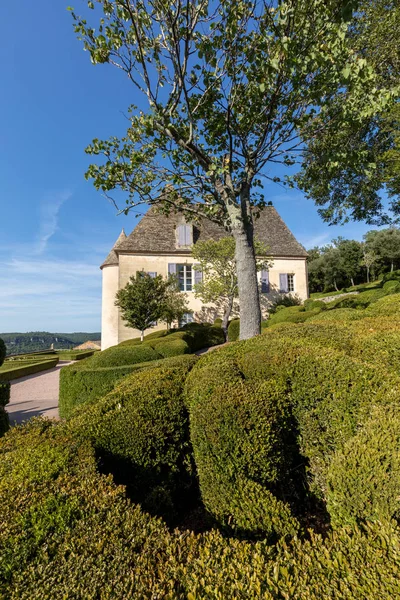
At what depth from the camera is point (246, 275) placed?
5980mm

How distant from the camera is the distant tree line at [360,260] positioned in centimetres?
3462

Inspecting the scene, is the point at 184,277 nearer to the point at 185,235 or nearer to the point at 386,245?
the point at 185,235

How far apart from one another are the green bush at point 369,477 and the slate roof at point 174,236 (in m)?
18.9

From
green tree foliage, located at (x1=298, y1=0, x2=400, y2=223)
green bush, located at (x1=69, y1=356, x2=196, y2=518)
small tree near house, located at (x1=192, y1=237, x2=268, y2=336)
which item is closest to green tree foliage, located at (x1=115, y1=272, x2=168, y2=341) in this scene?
small tree near house, located at (x1=192, y1=237, x2=268, y2=336)

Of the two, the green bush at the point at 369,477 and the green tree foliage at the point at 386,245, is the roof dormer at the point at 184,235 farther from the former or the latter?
the green tree foliage at the point at 386,245

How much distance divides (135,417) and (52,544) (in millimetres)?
1488

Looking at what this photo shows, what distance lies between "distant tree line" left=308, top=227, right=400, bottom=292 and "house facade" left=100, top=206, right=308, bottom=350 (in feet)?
50.5

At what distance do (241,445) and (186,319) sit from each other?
19061 millimetres

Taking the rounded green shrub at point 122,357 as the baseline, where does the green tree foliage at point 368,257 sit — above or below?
above

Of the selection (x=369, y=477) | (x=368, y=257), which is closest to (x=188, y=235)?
(x=369, y=477)

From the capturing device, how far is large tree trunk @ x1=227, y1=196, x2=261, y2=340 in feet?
19.6

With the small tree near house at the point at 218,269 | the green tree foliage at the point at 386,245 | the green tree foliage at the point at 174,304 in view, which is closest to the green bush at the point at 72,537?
the green tree foliage at the point at 174,304

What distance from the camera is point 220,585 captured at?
1.17 meters

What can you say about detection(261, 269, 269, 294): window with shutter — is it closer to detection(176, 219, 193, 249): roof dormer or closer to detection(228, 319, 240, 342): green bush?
detection(228, 319, 240, 342): green bush
